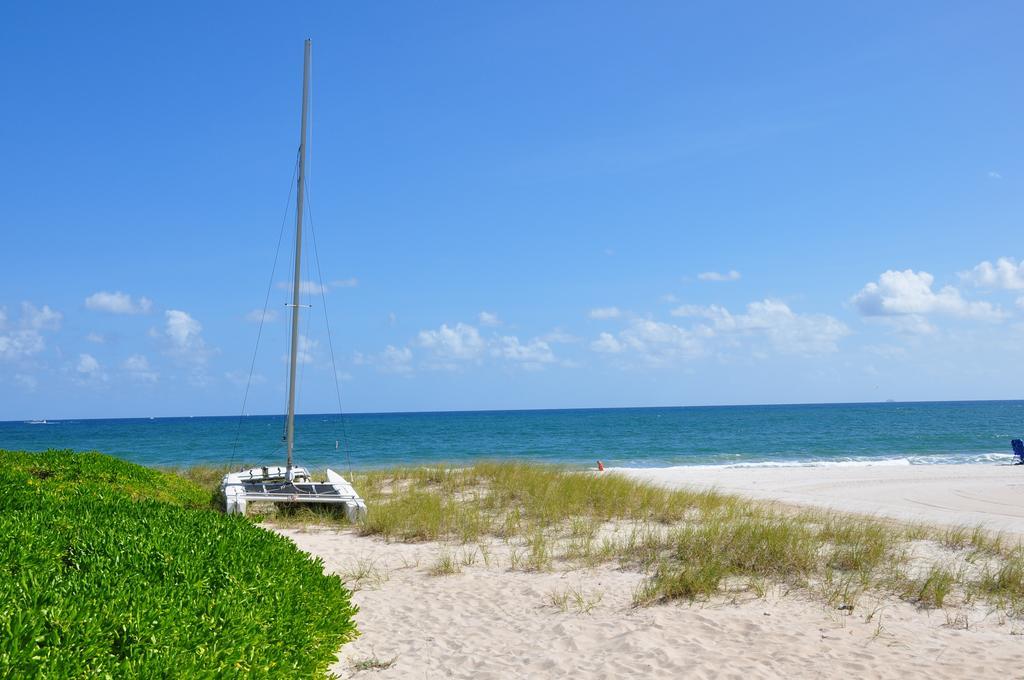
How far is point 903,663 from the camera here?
250 inches

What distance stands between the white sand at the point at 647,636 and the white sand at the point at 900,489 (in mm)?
6427

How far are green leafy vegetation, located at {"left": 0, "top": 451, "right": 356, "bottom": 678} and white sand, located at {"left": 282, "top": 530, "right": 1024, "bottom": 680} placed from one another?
119 cm

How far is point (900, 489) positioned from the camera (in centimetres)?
2141

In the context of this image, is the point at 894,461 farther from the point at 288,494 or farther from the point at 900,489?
the point at 288,494

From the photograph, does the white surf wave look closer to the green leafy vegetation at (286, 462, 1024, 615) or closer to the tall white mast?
the green leafy vegetation at (286, 462, 1024, 615)

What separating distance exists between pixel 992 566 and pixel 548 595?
584cm

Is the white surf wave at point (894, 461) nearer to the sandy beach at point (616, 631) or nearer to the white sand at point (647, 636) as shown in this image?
the sandy beach at point (616, 631)

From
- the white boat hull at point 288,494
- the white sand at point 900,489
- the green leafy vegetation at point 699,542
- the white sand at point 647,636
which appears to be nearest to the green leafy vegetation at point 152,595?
the white sand at point 647,636

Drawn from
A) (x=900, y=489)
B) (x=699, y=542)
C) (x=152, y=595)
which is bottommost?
(x=900, y=489)

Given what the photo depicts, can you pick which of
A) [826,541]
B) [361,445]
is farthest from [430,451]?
[826,541]

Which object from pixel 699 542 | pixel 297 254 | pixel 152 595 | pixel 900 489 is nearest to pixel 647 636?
pixel 699 542

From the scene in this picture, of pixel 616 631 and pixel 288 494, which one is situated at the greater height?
pixel 288 494

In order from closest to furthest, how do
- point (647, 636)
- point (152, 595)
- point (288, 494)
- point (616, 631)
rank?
point (152, 595) → point (647, 636) → point (616, 631) → point (288, 494)

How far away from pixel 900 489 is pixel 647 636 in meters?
17.5
